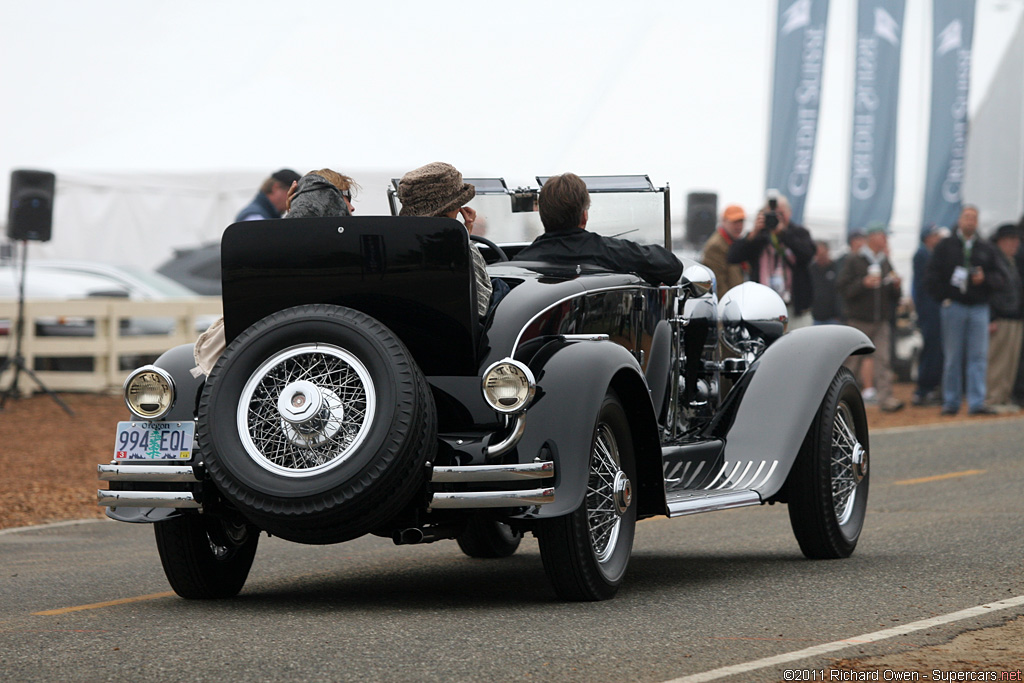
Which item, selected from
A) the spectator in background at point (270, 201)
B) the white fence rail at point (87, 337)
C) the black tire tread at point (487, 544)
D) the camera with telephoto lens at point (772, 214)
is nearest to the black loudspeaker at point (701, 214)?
the camera with telephoto lens at point (772, 214)

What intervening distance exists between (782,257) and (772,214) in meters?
1.19

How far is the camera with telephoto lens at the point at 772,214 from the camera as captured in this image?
1316 centimetres

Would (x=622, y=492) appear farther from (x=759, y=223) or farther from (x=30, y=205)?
Answer: (x=30, y=205)

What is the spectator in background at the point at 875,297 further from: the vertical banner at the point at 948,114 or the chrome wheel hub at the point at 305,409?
the chrome wheel hub at the point at 305,409

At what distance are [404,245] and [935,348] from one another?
14.5m

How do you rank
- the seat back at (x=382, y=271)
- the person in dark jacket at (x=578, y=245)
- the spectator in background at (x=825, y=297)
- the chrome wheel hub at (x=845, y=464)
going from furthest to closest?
1. the spectator in background at (x=825, y=297)
2. the chrome wheel hub at (x=845, y=464)
3. the person in dark jacket at (x=578, y=245)
4. the seat back at (x=382, y=271)

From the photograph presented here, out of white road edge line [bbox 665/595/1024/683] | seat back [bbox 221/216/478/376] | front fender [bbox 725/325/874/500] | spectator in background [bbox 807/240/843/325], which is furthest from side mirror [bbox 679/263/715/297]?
spectator in background [bbox 807/240/843/325]

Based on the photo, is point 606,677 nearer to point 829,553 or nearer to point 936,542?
point 829,553

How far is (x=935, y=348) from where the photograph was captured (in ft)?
61.7

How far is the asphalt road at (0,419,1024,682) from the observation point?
14.5ft

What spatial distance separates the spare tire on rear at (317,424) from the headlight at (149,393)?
0.41 m

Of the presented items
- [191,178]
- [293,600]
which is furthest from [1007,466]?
[191,178]

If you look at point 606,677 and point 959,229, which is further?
point 959,229

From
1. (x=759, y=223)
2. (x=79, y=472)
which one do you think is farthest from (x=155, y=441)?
(x=759, y=223)
